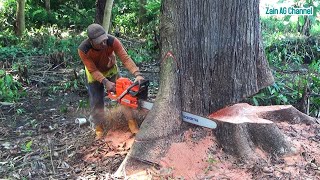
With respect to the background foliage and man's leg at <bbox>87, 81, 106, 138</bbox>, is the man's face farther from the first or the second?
→ the background foliage

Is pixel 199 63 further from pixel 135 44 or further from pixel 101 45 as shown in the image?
pixel 135 44

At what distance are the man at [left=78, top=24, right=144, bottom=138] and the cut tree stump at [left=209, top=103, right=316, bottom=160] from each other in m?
1.03

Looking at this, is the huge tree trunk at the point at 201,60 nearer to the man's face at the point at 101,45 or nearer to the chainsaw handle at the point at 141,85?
the chainsaw handle at the point at 141,85

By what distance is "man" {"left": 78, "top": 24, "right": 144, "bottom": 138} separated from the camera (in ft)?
13.8

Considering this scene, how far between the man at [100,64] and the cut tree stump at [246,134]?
103 centimetres

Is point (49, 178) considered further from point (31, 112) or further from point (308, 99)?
point (308, 99)

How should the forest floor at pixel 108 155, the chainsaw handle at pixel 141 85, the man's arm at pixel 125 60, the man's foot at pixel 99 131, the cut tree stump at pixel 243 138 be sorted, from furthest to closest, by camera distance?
1. the man's foot at pixel 99 131
2. the man's arm at pixel 125 60
3. the chainsaw handle at pixel 141 85
4. the cut tree stump at pixel 243 138
5. the forest floor at pixel 108 155

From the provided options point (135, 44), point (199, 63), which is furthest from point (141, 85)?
point (135, 44)

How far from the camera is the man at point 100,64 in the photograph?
420 centimetres

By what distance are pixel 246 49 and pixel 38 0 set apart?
46.4 ft

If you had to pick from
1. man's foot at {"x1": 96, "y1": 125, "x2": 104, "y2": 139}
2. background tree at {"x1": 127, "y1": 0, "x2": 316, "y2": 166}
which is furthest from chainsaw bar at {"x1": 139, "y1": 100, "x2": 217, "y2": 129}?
man's foot at {"x1": 96, "y1": 125, "x2": 104, "y2": 139}

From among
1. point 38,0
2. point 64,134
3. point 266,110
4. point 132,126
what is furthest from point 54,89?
point 38,0

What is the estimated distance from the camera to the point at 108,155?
4125 millimetres

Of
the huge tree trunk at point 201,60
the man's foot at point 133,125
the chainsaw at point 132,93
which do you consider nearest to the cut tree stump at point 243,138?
the huge tree trunk at point 201,60
